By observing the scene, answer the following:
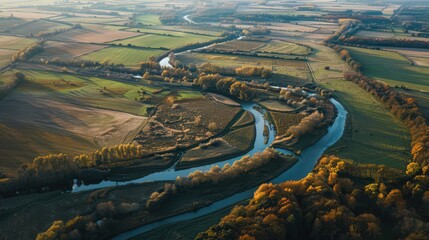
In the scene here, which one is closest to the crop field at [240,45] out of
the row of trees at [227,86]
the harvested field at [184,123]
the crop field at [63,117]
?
the row of trees at [227,86]

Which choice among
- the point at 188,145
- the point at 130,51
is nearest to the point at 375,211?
the point at 188,145

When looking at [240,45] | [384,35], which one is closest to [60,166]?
[240,45]

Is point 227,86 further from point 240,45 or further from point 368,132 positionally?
point 240,45

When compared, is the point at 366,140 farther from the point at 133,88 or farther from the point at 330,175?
the point at 133,88

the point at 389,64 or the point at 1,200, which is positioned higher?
the point at 389,64

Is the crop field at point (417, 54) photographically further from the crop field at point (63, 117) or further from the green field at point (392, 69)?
the crop field at point (63, 117)

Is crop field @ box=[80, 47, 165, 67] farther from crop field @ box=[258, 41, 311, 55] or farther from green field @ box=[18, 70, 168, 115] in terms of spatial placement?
crop field @ box=[258, 41, 311, 55]

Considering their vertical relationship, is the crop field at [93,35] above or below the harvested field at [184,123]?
above
